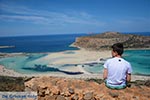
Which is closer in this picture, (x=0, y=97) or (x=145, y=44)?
(x=0, y=97)

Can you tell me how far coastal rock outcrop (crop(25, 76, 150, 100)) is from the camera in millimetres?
5434

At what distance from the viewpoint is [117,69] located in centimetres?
527

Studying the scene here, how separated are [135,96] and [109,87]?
614mm

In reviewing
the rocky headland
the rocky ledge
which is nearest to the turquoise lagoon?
the rocky ledge

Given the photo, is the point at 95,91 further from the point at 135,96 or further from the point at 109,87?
the point at 135,96

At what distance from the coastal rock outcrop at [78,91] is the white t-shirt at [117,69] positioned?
32 cm

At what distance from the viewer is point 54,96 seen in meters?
5.94

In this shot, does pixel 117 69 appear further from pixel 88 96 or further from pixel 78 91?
pixel 78 91

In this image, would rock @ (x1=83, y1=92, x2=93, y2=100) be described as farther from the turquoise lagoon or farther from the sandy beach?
the turquoise lagoon

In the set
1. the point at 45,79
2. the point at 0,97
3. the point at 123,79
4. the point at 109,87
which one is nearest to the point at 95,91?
the point at 109,87

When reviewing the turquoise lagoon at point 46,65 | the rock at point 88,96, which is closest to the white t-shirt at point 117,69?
the rock at point 88,96

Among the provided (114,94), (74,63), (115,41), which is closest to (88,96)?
(114,94)


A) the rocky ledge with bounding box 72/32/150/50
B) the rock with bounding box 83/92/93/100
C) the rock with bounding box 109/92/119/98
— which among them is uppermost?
the rock with bounding box 109/92/119/98

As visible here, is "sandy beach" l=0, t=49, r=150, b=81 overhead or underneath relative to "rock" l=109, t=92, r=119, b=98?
underneath
